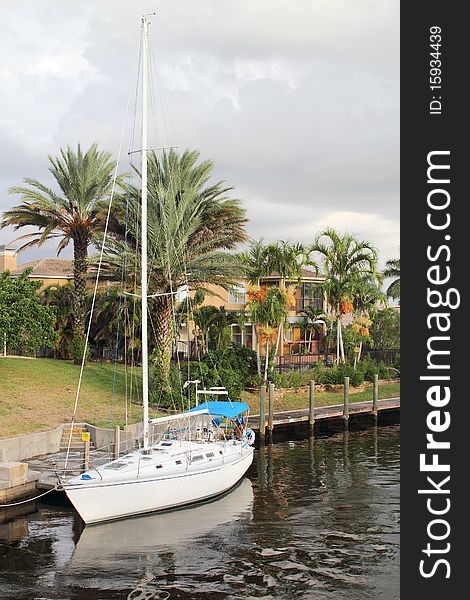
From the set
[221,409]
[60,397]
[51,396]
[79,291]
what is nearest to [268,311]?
[79,291]

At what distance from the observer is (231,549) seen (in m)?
20.8

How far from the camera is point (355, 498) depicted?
26.6 m

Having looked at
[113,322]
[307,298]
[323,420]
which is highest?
[307,298]

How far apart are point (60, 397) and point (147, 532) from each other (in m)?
16.6

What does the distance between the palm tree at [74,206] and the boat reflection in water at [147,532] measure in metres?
22.4

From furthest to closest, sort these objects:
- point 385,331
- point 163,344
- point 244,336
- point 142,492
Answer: point 385,331 → point 244,336 → point 163,344 → point 142,492

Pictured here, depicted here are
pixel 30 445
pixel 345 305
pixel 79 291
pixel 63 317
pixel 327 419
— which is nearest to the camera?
pixel 30 445

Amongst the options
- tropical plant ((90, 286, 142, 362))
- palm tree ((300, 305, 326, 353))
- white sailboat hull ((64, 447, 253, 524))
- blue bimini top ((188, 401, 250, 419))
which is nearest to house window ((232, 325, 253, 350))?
palm tree ((300, 305, 326, 353))

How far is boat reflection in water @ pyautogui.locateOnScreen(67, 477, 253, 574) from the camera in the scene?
20.0 m

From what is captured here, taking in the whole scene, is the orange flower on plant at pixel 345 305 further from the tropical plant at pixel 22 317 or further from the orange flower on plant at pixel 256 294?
the tropical plant at pixel 22 317

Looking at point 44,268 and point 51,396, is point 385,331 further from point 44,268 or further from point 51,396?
point 51,396

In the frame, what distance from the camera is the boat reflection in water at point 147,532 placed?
2005 cm

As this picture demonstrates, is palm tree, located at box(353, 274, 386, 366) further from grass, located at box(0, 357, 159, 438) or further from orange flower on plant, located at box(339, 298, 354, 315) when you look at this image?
grass, located at box(0, 357, 159, 438)

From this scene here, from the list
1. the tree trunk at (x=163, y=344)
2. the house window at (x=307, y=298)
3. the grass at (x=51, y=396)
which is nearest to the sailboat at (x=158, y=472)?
the grass at (x=51, y=396)
